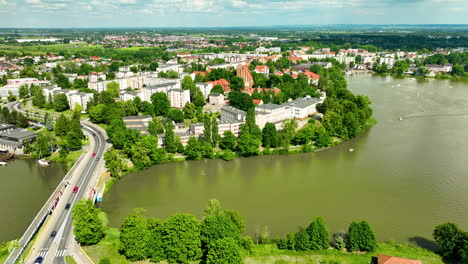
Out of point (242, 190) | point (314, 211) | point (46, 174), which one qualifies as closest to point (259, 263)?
point (314, 211)

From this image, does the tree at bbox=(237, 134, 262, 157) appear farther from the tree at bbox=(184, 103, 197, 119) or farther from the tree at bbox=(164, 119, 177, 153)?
the tree at bbox=(184, 103, 197, 119)

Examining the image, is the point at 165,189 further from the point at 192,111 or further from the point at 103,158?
the point at 192,111

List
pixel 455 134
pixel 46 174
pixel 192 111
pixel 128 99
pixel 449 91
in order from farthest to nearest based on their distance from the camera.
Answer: pixel 449 91 < pixel 128 99 < pixel 192 111 < pixel 455 134 < pixel 46 174

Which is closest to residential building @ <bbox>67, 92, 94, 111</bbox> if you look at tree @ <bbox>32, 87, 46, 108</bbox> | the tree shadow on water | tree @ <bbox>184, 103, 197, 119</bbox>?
tree @ <bbox>32, 87, 46, 108</bbox>

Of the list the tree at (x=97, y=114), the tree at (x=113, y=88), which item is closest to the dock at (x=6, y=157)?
the tree at (x=97, y=114)

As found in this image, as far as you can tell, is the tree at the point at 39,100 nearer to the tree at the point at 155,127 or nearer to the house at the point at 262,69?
the tree at the point at 155,127
